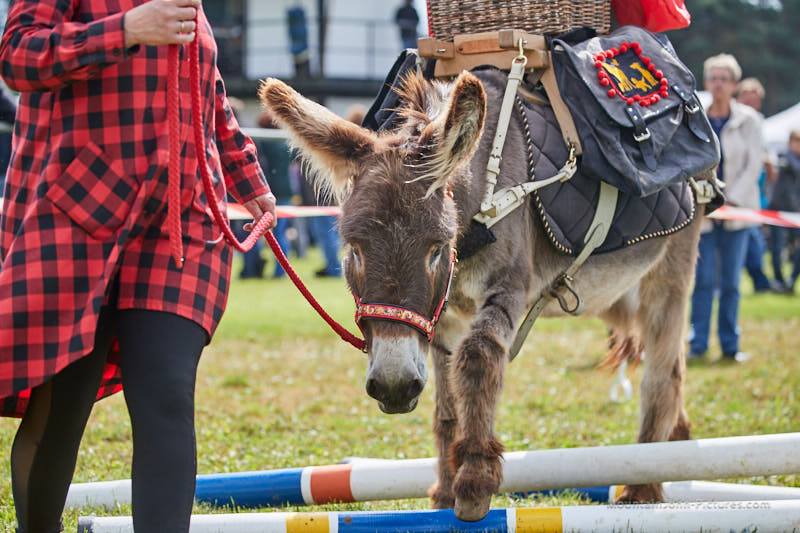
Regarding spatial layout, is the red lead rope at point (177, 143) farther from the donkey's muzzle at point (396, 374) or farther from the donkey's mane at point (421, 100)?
the donkey's mane at point (421, 100)

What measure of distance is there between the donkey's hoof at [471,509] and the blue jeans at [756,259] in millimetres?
10384

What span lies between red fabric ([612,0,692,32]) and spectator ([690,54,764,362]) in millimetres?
4221

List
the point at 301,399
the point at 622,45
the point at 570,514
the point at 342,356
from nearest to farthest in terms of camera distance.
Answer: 1. the point at 570,514
2. the point at 622,45
3. the point at 301,399
4. the point at 342,356

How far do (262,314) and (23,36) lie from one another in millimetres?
8901

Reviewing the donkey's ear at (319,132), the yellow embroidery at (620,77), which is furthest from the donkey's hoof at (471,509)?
the yellow embroidery at (620,77)

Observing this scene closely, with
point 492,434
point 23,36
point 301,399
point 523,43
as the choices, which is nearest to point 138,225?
point 23,36

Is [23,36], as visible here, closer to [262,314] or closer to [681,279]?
[681,279]

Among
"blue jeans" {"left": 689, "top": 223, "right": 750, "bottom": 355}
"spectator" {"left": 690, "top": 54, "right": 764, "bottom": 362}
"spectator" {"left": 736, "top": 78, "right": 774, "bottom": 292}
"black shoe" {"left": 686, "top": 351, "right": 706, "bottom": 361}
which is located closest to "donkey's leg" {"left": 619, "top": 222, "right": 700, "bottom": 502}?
"spectator" {"left": 690, "top": 54, "right": 764, "bottom": 362}

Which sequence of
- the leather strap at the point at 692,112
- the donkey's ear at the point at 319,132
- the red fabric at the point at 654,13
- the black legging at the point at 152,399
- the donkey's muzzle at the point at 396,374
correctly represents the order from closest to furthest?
the black legging at the point at 152,399 → the donkey's muzzle at the point at 396,374 → the donkey's ear at the point at 319,132 → the leather strap at the point at 692,112 → the red fabric at the point at 654,13

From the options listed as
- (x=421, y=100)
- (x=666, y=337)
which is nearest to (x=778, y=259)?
(x=666, y=337)

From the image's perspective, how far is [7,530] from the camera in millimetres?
3557

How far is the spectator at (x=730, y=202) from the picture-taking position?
8.80m

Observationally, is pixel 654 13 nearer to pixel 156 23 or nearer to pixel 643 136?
pixel 643 136

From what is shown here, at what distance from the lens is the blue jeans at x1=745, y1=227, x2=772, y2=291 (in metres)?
13.4
